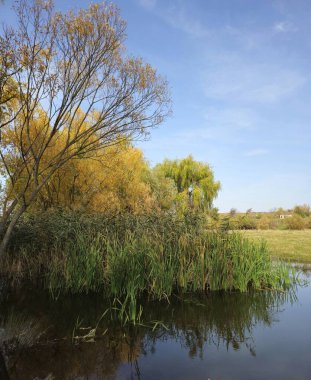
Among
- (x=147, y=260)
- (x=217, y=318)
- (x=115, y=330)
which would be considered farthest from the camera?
(x=147, y=260)

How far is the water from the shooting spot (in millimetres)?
4176

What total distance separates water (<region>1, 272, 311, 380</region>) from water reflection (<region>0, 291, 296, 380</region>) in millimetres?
12

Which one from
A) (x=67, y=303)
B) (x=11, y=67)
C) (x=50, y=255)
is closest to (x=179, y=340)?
(x=67, y=303)

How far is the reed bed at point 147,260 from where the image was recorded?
7.21 metres

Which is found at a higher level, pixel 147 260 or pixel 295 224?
pixel 295 224

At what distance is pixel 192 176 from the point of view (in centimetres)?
4100

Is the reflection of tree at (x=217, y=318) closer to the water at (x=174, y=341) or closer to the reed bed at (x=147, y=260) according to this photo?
the water at (x=174, y=341)

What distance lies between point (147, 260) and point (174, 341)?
230cm

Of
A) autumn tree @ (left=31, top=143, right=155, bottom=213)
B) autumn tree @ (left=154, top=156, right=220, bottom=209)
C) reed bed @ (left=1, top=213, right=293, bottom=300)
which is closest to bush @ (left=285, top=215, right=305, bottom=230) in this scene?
autumn tree @ (left=154, top=156, right=220, bottom=209)

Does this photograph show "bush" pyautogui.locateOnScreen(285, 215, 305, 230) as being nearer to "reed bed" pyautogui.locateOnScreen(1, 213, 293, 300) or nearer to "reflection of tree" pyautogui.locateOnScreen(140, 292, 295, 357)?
"reed bed" pyautogui.locateOnScreen(1, 213, 293, 300)

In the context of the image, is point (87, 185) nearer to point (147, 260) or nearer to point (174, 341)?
point (147, 260)

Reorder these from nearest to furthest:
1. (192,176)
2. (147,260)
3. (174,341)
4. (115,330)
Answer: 1. (174,341)
2. (115,330)
3. (147,260)
4. (192,176)

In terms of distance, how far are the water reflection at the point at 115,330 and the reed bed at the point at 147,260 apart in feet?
1.38

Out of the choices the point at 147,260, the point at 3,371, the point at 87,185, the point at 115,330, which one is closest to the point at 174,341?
the point at 115,330
